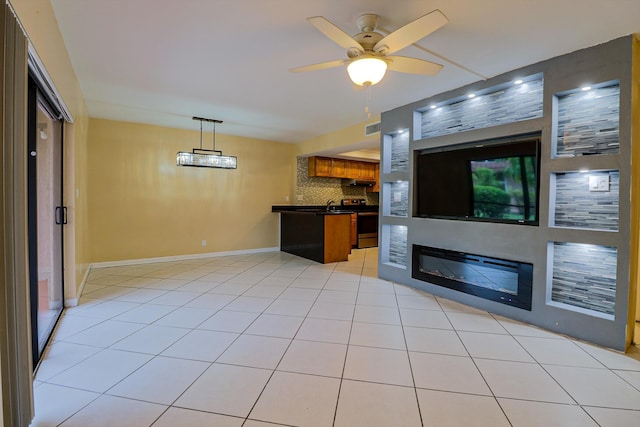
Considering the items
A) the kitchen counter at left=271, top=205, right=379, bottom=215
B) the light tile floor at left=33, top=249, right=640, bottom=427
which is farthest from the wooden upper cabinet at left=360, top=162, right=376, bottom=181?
the light tile floor at left=33, top=249, right=640, bottom=427

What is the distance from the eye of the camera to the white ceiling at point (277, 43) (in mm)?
2016

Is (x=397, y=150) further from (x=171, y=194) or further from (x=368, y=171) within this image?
(x=171, y=194)

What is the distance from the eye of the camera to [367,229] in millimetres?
7434

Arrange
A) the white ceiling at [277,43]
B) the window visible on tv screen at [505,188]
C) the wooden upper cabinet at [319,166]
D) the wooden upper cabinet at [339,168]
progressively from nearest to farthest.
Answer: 1. the white ceiling at [277,43]
2. the window visible on tv screen at [505,188]
3. the wooden upper cabinet at [319,166]
4. the wooden upper cabinet at [339,168]

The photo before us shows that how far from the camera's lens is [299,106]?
13.5ft

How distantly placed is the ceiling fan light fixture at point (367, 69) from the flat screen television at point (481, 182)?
1.78 metres

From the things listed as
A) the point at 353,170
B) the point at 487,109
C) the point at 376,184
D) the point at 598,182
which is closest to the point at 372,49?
the point at 487,109

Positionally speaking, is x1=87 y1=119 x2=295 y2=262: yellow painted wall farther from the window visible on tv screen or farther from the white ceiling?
the window visible on tv screen

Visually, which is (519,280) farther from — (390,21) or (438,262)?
(390,21)

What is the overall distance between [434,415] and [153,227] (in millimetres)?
5360

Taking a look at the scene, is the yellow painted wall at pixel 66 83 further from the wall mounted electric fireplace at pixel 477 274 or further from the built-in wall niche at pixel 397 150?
the wall mounted electric fireplace at pixel 477 274

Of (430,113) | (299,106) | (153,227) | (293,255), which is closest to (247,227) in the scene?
(293,255)

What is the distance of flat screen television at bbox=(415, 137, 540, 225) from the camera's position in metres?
2.86

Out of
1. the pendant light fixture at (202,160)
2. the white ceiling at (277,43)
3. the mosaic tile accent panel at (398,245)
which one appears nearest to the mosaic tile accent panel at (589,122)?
the white ceiling at (277,43)
